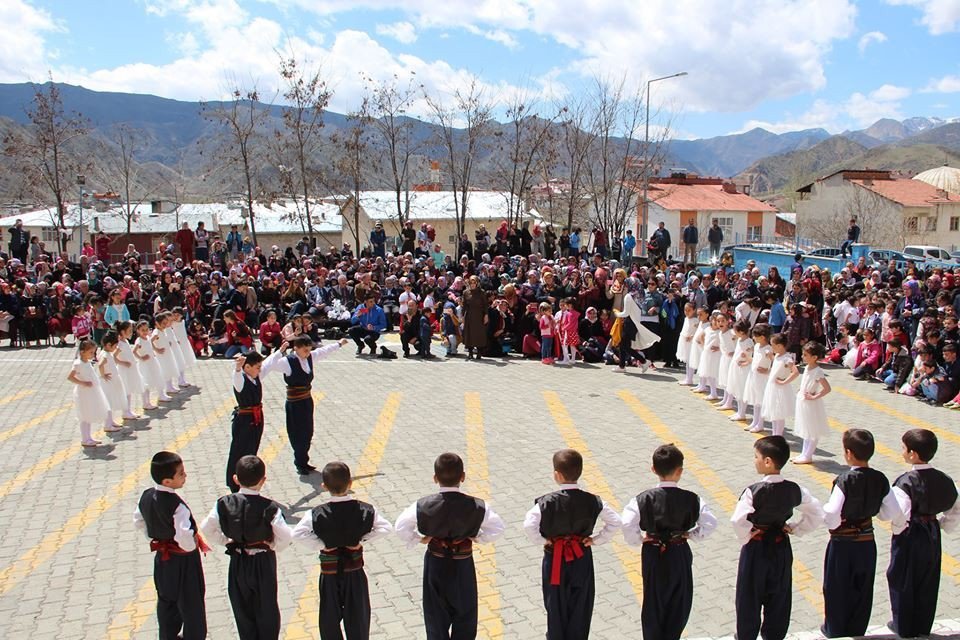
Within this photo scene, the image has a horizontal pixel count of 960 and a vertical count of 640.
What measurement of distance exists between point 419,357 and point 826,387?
356 inches

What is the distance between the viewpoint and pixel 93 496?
8258 millimetres

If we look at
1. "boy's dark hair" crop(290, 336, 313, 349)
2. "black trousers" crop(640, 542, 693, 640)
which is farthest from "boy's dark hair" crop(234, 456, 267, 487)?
"boy's dark hair" crop(290, 336, 313, 349)

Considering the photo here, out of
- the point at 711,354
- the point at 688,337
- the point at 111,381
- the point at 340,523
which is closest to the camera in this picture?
the point at 340,523

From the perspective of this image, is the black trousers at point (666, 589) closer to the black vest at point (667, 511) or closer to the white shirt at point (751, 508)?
the black vest at point (667, 511)

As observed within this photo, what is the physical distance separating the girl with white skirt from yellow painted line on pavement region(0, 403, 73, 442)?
1.15 m

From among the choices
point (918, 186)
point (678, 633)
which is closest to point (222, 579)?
point (678, 633)

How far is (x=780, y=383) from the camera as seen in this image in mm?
9883

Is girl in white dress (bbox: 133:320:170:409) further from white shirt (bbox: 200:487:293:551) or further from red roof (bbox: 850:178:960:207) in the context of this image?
red roof (bbox: 850:178:960:207)

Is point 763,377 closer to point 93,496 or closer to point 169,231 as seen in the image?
point 93,496

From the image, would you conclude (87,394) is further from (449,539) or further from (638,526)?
(638,526)

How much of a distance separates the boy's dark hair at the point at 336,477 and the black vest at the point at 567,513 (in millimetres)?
1222

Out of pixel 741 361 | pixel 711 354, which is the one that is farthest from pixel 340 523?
pixel 711 354

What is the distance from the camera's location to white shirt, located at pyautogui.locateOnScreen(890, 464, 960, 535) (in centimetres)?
518

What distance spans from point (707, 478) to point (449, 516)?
4814 millimetres
